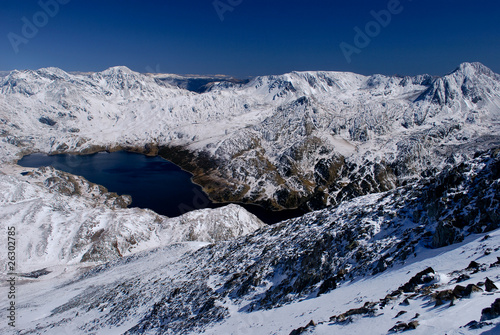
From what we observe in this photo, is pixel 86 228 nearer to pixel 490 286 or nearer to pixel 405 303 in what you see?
pixel 405 303

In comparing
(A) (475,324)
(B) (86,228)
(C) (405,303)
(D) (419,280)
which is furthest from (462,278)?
(B) (86,228)

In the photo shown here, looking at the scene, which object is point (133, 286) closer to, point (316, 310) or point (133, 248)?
point (316, 310)

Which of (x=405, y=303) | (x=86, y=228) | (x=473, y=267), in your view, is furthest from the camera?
(x=86, y=228)

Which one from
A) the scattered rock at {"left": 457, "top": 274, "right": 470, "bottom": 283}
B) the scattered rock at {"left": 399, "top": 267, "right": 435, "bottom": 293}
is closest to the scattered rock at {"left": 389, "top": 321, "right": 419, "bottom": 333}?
the scattered rock at {"left": 399, "top": 267, "right": 435, "bottom": 293}

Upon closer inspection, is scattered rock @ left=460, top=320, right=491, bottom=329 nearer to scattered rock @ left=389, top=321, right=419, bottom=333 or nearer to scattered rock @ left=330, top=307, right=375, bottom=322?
scattered rock @ left=389, top=321, right=419, bottom=333

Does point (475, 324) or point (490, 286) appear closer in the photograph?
point (475, 324)

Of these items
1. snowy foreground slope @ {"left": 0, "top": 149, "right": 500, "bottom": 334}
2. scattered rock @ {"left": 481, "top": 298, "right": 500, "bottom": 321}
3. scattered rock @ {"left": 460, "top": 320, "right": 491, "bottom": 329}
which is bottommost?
snowy foreground slope @ {"left": 0, "top": 149, "right": 500, "bottom": 334}

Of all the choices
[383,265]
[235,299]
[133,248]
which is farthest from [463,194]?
[133,248]

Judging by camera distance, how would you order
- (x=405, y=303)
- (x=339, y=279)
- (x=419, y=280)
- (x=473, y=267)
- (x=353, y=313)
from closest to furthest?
(x=405, y=303) → (x=353, y=313) → (x=473, y=267) → (x=419, y=280) → (x=339, y=279)
